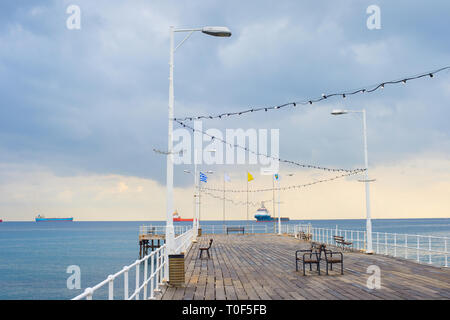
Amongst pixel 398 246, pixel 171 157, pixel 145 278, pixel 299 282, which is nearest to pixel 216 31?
pixel 171 157

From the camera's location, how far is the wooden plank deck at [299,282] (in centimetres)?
908

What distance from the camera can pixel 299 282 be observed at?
10961mm

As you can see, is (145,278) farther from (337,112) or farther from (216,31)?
(337,112)

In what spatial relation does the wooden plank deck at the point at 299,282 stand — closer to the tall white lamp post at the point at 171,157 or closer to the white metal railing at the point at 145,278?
the white metal railing at the point at 145,278

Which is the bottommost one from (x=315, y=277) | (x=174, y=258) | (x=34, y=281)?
(x=34, y=281)

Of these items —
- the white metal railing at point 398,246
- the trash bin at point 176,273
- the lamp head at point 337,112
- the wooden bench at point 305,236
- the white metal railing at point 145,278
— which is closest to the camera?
the white metal railing at point 145,278

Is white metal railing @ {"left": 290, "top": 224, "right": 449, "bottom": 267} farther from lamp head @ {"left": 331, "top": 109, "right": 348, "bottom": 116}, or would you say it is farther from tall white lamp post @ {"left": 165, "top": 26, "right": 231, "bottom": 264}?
tall white lamp post @ {"left": 165, "top": 26, "right": 231, "bottom": 264}

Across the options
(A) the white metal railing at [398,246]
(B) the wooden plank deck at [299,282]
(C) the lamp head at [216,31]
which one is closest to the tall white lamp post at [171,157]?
(C) the lamp head at [216,31]
